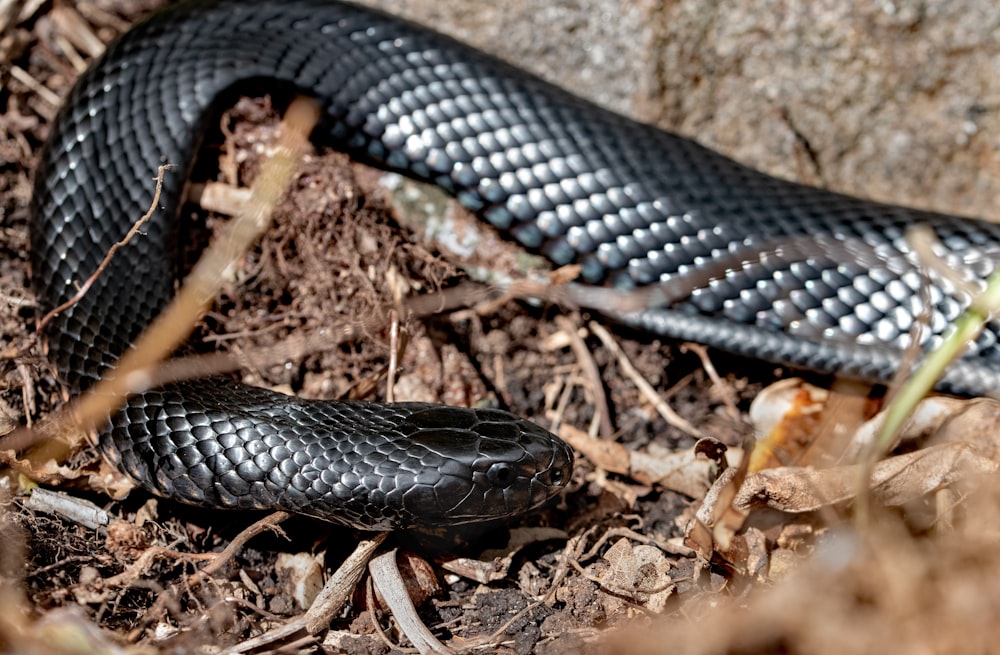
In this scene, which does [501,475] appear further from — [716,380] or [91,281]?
[91,281]

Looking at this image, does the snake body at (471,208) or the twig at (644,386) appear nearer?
the snake body at (471,208)

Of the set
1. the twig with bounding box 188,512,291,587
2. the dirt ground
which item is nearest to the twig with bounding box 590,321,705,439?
the dirt ground

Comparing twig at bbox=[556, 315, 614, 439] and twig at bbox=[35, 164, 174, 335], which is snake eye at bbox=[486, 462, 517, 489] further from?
twig at bbox=[35, 164, 174, 335]

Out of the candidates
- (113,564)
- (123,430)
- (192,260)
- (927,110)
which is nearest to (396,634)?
(113,564)

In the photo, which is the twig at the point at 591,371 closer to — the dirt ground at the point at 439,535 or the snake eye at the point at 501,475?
the dirt ground at the point at 439,535

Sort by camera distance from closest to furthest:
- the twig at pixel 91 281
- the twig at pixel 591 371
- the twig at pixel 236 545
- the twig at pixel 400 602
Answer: the twig at pixel 400 602 < the twig at pixel 236 545 < the twig at pixel 91 281 < the twig at pixel 591 371

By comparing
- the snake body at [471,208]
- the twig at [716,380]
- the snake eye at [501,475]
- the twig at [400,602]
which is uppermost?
the snake body at [471,208]

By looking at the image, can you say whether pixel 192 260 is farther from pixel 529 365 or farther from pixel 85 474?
pixel 529 365

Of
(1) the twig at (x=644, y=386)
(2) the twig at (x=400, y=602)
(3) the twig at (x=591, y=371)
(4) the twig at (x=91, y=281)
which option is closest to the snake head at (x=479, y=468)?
(2) the twig at (x=400, y=602)
